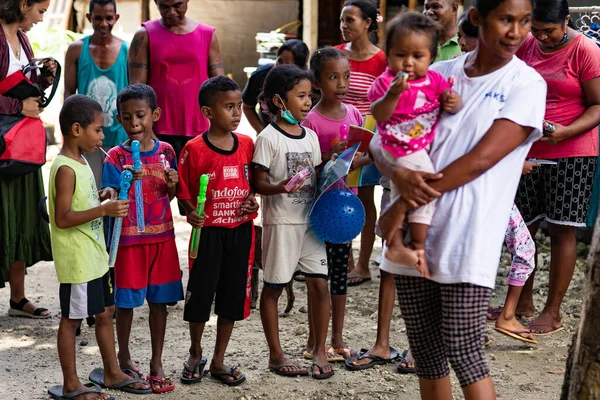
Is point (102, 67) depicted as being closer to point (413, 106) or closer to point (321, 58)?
point (321, 58)

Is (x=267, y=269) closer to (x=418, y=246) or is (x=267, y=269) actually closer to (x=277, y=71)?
(x=277, y=71)

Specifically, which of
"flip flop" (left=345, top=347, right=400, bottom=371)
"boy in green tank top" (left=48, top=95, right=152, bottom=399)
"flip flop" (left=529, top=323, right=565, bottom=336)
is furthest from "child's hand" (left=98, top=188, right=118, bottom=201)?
"flip flop" (left=529, top=323, right=565, bottom=336)

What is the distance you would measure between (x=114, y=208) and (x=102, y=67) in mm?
2233

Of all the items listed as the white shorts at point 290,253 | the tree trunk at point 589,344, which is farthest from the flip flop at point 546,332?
the tree trunk at point 589,344

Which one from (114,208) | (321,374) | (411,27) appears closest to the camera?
(411,27)

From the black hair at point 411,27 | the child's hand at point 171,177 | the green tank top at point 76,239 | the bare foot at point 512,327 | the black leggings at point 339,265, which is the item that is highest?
the black hair at point 411,27

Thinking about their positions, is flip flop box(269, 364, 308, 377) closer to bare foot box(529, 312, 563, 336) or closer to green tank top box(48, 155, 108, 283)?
green tank top box(48, 155, 108, 283)

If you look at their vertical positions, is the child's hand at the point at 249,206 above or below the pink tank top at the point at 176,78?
below

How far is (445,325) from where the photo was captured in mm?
2814

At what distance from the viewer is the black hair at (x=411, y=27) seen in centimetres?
284

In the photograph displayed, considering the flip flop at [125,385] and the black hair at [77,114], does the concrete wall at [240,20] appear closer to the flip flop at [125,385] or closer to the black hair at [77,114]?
the black hair at [77,114]

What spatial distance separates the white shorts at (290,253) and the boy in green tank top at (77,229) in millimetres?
793

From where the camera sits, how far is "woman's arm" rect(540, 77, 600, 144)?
464 centimetres

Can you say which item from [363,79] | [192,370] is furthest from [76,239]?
[363,79]
